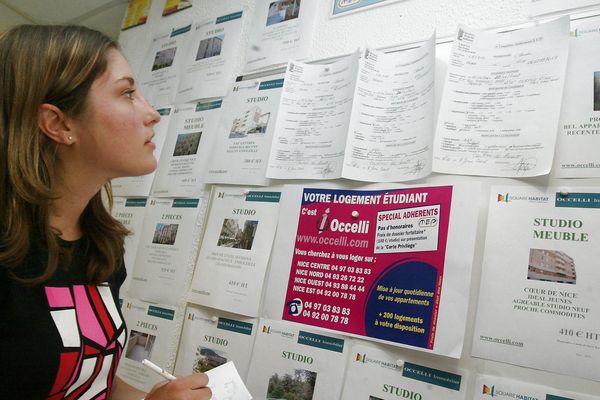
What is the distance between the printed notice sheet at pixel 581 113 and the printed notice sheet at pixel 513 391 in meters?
0.32

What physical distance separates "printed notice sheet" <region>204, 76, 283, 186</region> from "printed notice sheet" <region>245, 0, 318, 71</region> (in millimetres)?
63

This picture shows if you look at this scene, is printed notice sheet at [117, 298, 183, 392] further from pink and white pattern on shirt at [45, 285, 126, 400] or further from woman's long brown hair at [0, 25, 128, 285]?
woman's long brown hair at [0, 25, 128, 285]

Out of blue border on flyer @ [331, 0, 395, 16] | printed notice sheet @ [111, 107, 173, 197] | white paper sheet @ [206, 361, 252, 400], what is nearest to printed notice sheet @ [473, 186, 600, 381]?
white paper sheet @ [206, 361, 252, 400]

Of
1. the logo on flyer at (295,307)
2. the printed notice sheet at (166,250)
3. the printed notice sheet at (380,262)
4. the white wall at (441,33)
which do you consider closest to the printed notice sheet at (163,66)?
the white wall at (441,33)

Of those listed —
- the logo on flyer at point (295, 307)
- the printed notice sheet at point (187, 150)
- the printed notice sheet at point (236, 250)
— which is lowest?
the logo on flyer at point (295, 307)

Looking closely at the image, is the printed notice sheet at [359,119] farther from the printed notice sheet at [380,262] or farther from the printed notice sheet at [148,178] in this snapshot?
the printed notice sheet at [148,178]

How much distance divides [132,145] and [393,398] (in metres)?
0.65

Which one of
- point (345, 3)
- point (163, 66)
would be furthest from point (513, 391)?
point (163, 66)

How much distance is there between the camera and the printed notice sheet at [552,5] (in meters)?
0.69

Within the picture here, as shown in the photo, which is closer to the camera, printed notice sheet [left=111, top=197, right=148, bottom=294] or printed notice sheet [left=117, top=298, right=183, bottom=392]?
printed notice sheet [left=117, top=298, right=183, bottom=392]

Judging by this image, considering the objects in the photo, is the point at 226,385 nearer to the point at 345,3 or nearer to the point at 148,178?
the point at 148,178

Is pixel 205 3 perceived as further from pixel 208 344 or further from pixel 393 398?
pixel 393 398

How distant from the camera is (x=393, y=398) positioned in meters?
0.69

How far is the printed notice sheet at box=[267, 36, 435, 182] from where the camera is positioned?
30.2 inches
